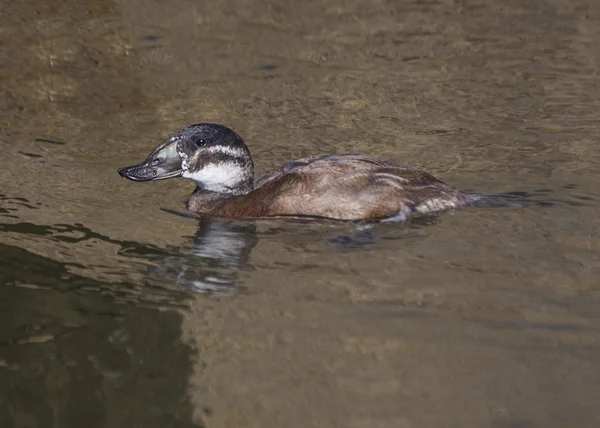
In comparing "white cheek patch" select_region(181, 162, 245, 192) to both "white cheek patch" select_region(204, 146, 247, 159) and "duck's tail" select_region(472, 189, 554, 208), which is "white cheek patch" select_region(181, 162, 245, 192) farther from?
"duck's tail" select_region(472, 189, 554, 208)

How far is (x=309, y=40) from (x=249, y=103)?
68.1 inches

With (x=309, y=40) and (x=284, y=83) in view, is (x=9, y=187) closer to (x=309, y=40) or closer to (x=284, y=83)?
(x=284, y=83)

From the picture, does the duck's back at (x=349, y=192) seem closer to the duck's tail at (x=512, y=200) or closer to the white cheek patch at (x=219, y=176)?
the duck's tail at (x=512, y=200)

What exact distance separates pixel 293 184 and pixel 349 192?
40 cm

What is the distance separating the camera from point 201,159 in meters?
8.69

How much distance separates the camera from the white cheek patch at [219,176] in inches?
344

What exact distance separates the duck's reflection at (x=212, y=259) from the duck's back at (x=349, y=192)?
223 millimetres

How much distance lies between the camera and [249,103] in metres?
10.9

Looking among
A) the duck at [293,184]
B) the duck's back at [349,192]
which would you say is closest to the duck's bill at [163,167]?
the duck at [293,184]

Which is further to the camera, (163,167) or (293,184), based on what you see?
(163,167)

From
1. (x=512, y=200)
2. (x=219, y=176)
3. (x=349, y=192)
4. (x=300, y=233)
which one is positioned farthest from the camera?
(x=219, y=176)

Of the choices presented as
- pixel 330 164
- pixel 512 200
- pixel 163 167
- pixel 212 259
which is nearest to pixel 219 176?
pixel 163 167

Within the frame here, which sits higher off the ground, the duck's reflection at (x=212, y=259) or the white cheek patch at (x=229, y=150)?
the white cheek patch at (x=229, y=150)

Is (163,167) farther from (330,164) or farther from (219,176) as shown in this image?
(330,164)
